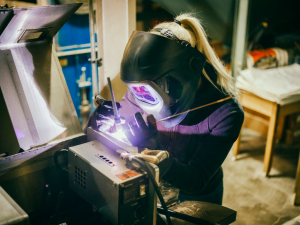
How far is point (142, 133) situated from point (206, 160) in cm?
34

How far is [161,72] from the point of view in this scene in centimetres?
99

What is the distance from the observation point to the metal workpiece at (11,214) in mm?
651

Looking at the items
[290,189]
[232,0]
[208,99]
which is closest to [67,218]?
[208,99]

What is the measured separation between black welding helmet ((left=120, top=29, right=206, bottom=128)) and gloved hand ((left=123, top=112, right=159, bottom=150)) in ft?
0.36

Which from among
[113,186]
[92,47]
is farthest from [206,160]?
[92,47]

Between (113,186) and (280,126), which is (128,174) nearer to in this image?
(113,186)

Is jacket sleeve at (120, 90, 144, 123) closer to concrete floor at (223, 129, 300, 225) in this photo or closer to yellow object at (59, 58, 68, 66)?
concrete floor at (223, 129, 300, 225)

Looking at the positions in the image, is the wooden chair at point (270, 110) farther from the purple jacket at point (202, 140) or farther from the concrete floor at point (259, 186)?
the purple jacket at point (202, 140)

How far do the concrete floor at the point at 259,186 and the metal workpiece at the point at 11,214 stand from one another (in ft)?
5.97

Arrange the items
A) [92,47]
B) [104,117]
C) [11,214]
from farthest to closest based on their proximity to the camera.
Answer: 1. [92,47]
2. [104,117]
3. [11,214]

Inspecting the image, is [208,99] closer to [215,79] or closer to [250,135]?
A: [215,79]

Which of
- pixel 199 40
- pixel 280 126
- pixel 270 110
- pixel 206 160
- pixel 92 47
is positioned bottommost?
pixel 280 126

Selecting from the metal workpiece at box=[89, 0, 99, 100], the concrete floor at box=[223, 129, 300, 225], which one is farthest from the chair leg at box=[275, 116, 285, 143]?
the metal workpiece at box=[89, 0, 99, 100]

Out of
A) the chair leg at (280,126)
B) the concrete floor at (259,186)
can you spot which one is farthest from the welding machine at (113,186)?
the chair leg at (280,126)
